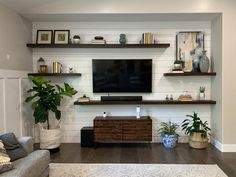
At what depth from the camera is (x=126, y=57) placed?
522 centimetres

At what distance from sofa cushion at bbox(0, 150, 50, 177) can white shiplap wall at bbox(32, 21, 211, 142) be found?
7.17 ft

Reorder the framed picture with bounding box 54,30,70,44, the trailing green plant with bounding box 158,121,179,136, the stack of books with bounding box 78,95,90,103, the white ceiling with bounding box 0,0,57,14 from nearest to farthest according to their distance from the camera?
the white ceiling with bounding box 0,0,57,14, the trailing green plant with bounding box 158,121,179,136, the stack of books with bounding box 78,95,90,103, the framed picture with bounding box 54,30,70,44

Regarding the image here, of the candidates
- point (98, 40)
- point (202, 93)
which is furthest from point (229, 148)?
point (98, 40)

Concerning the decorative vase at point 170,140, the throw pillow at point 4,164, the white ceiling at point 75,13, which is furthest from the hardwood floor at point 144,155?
the white ceiling at point 75,13

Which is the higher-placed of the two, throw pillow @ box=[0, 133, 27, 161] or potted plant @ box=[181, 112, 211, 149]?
throw pillow @ box=[0, 133, 27, 161]

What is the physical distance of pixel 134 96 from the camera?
5105 millimetres

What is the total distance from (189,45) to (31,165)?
13.0ft

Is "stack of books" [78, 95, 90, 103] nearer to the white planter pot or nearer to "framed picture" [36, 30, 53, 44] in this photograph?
the white planter pot

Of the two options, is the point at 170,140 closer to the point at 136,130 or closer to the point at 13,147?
the point at 136,130

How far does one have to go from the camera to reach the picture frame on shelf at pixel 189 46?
5.18 m

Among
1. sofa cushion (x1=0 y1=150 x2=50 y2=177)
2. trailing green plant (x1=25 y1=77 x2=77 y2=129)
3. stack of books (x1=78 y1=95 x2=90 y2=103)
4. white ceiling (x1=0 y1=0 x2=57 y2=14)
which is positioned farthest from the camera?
stack of books (x1=78 y1=95 x2=90 y2=103)

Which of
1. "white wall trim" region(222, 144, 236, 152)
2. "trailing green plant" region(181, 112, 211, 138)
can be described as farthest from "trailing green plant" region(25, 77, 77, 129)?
"white wall trim" region(222, 144, 236, 152)

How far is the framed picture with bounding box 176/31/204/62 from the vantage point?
5.18m

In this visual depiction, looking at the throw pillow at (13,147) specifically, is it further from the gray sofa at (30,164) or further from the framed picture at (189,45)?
the framed picture at (189,45)
